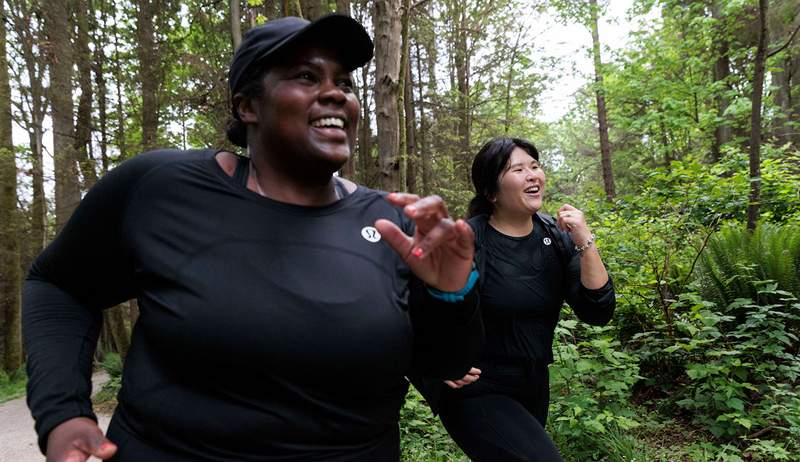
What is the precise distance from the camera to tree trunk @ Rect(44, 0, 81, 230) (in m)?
9.42

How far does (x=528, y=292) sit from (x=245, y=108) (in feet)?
5.51

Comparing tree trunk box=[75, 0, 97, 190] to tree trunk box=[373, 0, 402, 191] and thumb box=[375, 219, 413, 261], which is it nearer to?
tree trunk box=[373, 0, 402, 191]

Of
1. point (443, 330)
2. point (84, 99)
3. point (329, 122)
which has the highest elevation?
point (84, 99)

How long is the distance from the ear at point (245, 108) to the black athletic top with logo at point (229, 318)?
0.18 m

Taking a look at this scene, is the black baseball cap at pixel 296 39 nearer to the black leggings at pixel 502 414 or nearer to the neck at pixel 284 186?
the neck at pixel 284 186

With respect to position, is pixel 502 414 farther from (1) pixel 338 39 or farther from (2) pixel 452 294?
(1) pixel 338 39

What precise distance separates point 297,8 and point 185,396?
4692mm

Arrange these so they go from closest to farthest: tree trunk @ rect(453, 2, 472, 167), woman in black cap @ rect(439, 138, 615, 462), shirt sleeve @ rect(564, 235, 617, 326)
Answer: woman in black cap @ rect(439, 138, 615, 462) → shirt sleeve @ rect(564, 235, 617, 326) → tree trunk @ rect(453, 2, 472, 167)

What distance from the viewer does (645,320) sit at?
507 cm

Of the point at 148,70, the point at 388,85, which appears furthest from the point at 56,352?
the point at 148,70

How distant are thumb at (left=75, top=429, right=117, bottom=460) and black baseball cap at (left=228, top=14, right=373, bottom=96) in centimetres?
107

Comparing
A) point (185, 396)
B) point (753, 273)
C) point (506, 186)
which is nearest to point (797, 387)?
point (753, 273)

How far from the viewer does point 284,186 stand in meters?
1.55

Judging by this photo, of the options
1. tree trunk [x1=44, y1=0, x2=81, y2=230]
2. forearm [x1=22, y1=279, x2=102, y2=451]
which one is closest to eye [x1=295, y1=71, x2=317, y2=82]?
forearm [x1=22, y1=279, x2=102, y2=451]
